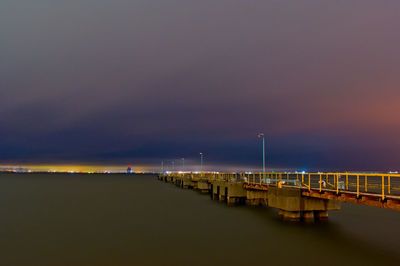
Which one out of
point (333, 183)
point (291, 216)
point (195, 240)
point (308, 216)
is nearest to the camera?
point (195, 240)

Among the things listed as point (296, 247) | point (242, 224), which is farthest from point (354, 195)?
point (242, 224)

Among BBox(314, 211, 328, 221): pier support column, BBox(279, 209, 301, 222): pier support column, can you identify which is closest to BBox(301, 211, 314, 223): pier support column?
BBox(279, 209, 301, 222): pier support column

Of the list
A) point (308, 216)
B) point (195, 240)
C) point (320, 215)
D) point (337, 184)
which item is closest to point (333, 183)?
point (320, 215)

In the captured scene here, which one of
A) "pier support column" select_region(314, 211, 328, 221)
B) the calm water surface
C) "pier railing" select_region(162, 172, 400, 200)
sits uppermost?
"pier railing" select_region(162, 172, 400, 200)

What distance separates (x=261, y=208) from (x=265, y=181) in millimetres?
3405

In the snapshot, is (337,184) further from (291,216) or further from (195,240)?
(195,240)

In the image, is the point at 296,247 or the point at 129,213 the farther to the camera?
the point at 129,213

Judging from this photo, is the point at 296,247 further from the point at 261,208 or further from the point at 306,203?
the point at 261,208

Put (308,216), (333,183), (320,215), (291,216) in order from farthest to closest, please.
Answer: (333,183) → (320,215) → (291,216) → (308,216)

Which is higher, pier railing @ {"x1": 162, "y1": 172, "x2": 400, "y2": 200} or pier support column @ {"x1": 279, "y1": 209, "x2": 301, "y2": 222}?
pier railing @ {"x1": 162, "y1": 172, "x2": 400, "y2": 200}

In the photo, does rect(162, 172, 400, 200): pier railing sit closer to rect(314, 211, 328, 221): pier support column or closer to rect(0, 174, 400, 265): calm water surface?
rect(314, 211, 328, 221): pier support column

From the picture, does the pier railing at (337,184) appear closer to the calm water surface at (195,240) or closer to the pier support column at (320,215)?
the pier support column at (320,215)

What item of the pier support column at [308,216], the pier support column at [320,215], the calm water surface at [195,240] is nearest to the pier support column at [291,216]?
the pier support column at [308,216]

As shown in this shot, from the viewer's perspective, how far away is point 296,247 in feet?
59.8
